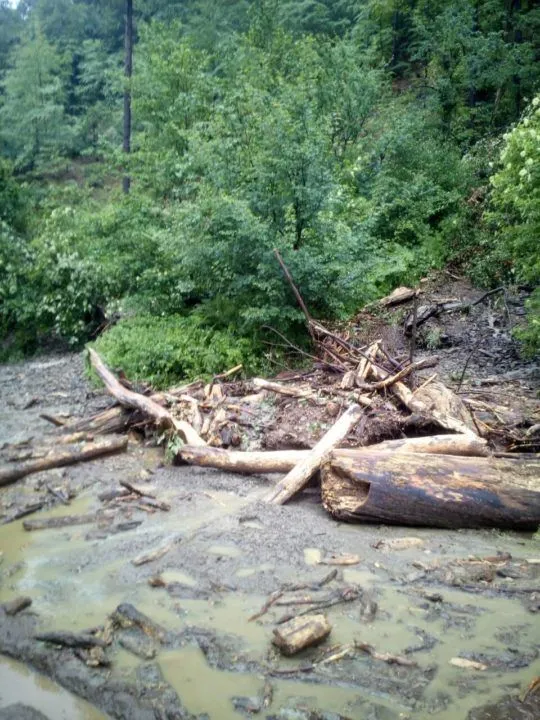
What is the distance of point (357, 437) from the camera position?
25.0ft

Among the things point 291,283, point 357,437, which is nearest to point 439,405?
point 357,437

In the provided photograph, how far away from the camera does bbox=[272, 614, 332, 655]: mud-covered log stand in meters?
3.86

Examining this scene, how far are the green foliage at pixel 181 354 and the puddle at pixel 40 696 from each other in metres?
7.14

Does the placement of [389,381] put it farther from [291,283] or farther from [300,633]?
[300,633]

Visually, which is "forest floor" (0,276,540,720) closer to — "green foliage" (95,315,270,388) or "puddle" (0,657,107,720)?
"puddle" (0,657,107,720)

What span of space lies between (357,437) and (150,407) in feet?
9.88

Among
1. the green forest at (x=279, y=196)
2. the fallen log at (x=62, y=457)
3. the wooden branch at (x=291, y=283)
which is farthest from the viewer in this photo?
the green forest at (x=279, y=196)

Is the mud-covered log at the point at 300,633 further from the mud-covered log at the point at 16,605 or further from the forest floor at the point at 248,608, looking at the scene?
the mud-covered log at the point at 16,605

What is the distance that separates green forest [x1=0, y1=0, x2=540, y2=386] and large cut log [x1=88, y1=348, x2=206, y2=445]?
1.08m

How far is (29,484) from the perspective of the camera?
7.34 metres

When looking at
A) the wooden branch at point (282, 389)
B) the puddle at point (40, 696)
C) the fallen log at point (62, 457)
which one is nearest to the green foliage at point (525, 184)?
the wooden branch at point (282, 389)

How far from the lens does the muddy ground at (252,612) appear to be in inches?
138

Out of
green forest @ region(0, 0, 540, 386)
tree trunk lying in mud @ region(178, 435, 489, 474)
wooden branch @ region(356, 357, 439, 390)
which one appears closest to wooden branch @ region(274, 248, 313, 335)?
green forest @ region(0, 0, 540, 386)

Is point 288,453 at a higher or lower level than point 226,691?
lower
